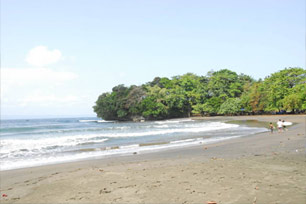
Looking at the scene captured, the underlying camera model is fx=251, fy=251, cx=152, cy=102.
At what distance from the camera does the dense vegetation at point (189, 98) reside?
198 ft

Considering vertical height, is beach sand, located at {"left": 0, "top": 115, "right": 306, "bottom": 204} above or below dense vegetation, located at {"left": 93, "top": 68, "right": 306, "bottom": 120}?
below

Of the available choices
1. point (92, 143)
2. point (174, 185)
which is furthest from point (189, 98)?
point (174, 185)

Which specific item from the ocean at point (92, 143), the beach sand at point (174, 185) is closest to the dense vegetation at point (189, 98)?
the ocean at point (92, 143)

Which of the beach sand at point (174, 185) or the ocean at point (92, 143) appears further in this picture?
the ocean at point (92, 143)

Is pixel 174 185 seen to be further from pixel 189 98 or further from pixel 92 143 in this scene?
pixel 189 98

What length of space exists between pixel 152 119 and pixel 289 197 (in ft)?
217

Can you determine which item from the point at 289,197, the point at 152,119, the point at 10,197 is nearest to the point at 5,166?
the point at 10,197

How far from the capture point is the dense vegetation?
198ft

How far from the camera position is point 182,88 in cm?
7412

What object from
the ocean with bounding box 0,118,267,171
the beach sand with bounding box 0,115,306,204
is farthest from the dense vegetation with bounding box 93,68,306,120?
the beach sand with bounding box 0,115,306,204

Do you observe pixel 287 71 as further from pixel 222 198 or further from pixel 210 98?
pixel 222 198

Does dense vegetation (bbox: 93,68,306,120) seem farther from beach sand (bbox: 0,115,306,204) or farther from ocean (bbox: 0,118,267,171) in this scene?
beach sand (bbox: 0,115,306,204)

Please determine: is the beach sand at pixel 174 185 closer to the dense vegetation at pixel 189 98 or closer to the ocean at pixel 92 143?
the ocean at pixel 92 143

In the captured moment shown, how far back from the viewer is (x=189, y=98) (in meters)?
73.4
